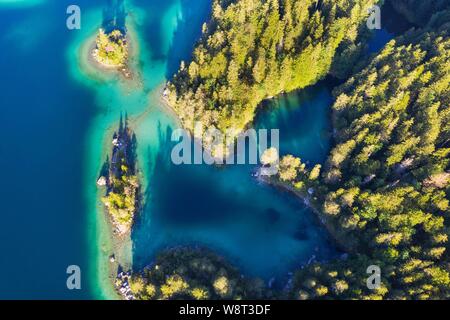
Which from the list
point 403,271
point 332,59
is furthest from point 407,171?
point 332,59

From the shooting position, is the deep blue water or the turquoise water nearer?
the deep blue water

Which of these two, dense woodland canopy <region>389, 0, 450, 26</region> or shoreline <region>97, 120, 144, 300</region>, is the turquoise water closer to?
shoreline <region>97, 120, 144, 300</region>

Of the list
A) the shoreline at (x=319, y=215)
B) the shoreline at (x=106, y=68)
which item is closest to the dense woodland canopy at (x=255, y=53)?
the shoreline at (x=106, y=68)

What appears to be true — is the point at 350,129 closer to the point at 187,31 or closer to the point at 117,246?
the point at 187,31

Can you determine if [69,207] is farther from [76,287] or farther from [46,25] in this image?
[46,25]

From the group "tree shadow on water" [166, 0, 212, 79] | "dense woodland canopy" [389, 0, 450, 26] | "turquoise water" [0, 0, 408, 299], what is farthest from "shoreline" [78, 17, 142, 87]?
"dense woodland canopy" [389, 0, 450, 26]

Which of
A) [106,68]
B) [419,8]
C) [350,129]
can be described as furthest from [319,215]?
[419,8]
